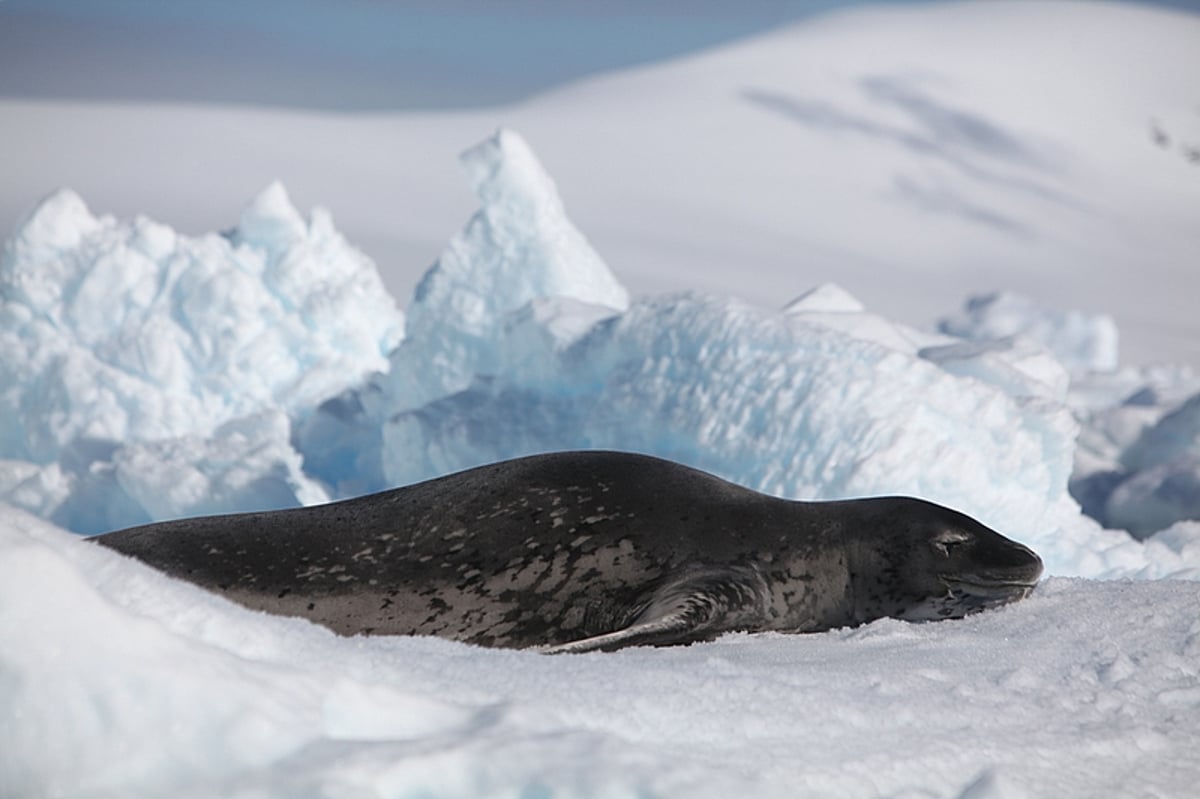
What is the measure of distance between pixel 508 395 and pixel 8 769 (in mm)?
8033

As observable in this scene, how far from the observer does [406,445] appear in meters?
9.28

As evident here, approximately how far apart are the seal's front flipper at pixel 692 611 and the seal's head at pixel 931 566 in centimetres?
40

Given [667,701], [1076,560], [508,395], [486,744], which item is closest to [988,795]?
[667,701]

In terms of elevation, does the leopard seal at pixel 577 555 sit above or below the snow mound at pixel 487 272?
above

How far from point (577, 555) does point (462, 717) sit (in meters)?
1.76

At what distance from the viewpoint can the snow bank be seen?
1.08 meters

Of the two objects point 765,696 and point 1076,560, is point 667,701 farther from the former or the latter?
point 1076,560

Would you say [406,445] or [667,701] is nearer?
[667,701]

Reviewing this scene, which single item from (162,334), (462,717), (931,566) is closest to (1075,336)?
(162,334)

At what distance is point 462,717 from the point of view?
122cm

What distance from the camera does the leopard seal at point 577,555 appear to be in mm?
2881

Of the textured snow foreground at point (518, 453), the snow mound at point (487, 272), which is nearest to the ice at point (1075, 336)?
the textured snow foreground at point (518, 453)

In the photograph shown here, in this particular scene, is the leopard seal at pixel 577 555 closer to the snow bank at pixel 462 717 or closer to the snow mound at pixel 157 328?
the snow bank at pixel 462 717

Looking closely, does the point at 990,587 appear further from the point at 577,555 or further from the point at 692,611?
the point at 577,555
